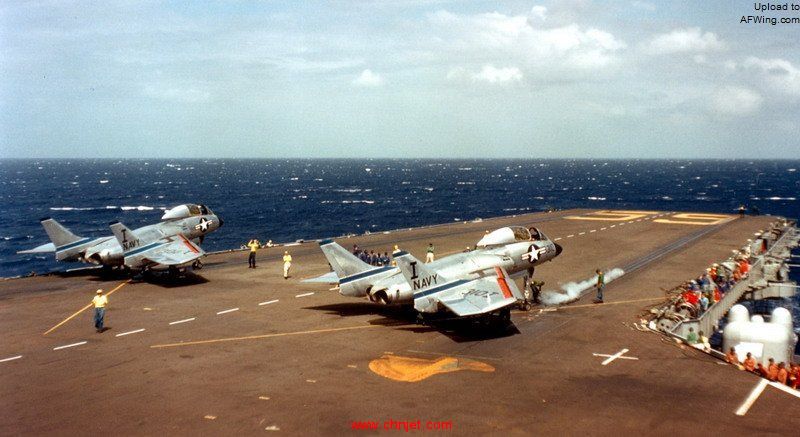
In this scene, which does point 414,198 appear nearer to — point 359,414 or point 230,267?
point 230,267

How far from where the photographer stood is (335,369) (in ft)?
67.8

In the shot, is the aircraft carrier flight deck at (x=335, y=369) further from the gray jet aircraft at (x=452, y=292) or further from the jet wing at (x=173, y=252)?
the jet wing at (x=173, y=252)

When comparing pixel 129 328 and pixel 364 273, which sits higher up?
pixel 364 273

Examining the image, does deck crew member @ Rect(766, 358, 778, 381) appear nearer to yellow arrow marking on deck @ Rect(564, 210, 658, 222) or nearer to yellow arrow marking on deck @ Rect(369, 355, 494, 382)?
yellow arrow marking on deck @ Rect(369, 355, 494, 382)

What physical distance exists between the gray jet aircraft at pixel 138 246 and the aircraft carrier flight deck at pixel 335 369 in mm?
1790

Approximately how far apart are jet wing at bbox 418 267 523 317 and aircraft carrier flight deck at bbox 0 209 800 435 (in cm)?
151

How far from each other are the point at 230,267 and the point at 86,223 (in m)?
78.5

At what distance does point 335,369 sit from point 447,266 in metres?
8.82

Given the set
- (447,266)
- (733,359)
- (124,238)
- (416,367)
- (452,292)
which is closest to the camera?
(416,367)

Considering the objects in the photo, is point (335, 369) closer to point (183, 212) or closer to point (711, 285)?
point (183, 212)

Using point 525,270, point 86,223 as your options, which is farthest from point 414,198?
point 525,270

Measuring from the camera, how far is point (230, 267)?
43188 mm


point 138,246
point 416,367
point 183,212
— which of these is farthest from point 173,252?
point 416,367

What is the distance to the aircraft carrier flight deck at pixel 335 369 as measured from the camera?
1636cm
